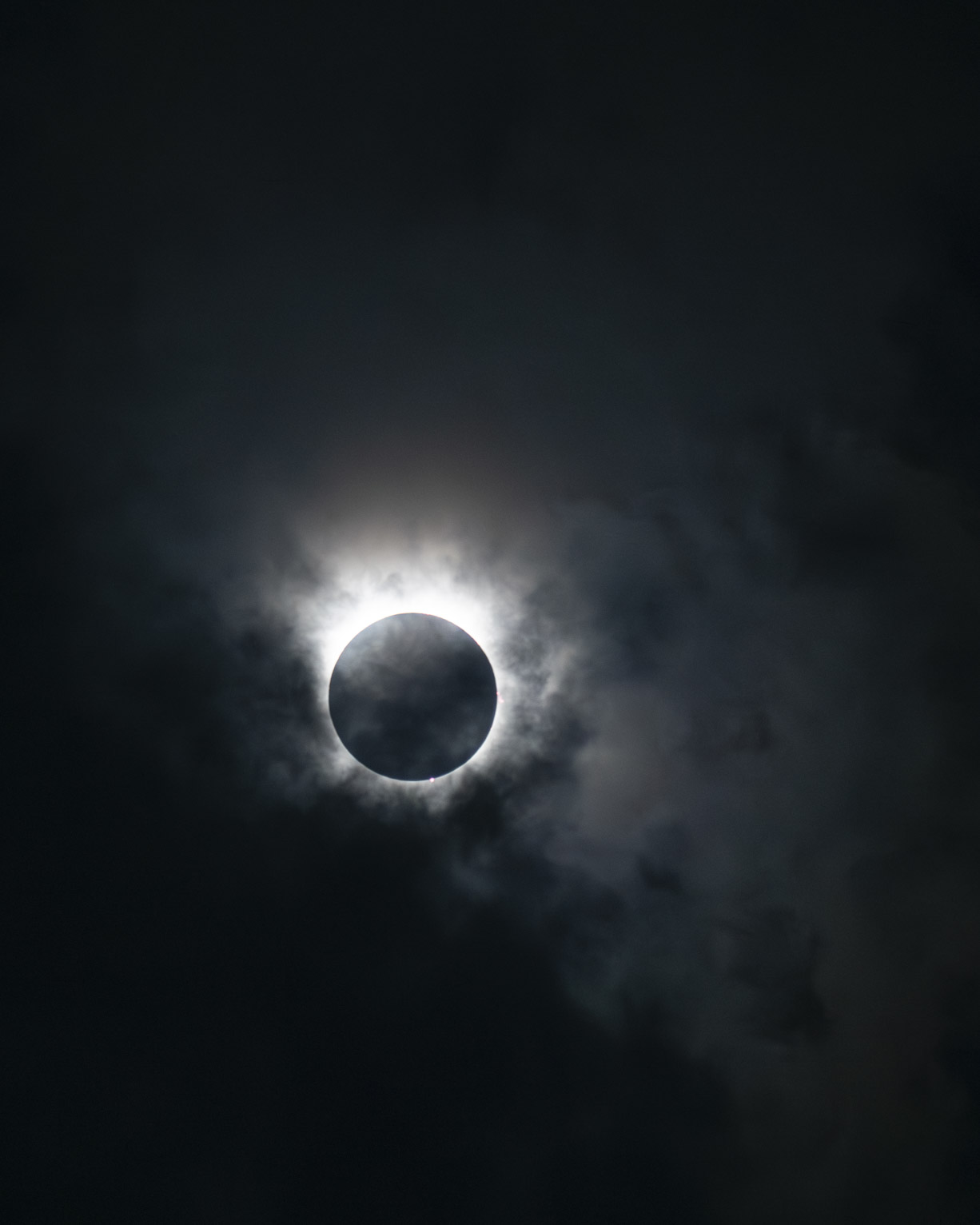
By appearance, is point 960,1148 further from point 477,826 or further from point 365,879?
point 365,879

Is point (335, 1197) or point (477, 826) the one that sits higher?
point (477, 826)

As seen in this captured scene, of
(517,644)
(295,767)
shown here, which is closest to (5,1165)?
(295,767)

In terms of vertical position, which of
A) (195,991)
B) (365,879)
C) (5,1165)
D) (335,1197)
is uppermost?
(365,879)

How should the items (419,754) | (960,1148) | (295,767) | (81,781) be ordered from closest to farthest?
(419,754) → (295,767) → (81,781) → (960,1148)

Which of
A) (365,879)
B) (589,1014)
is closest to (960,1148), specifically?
(589,1014)

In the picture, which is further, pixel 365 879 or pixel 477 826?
pixel 365 879

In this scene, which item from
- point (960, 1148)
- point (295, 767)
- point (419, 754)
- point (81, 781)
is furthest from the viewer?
point (960, 1148)

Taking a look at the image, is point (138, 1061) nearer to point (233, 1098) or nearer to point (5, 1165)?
point (233, 1098)
